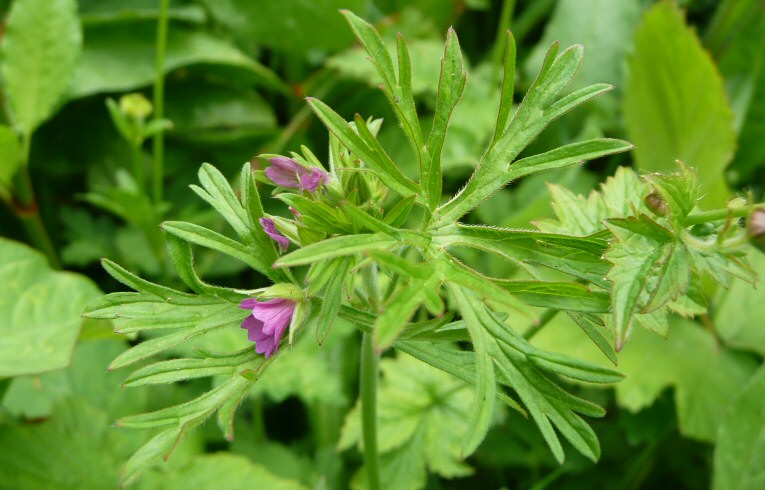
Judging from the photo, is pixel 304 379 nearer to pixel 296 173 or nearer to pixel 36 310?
pixel 36 310

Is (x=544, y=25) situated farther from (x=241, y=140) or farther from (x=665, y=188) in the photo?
(x=665, y=188)

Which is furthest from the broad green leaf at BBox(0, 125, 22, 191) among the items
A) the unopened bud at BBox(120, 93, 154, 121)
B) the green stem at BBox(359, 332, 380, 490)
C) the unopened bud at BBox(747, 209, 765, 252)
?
the unopened bud at BBox(747, 209, 765, 252)

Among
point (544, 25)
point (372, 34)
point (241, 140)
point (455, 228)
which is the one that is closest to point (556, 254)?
point (455, 228)

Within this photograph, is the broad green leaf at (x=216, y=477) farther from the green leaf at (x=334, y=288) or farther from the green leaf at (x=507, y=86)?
the green leaf at (x=507, y=86)

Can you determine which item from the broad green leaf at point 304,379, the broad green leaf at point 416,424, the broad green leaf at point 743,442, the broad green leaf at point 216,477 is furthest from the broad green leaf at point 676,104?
the broad green leaf at point 216,477

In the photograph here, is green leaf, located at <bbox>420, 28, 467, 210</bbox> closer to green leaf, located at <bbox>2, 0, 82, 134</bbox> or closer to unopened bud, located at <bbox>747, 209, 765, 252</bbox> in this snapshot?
unopened bud, located at <bbox>747, 209, 765, 252</bbox>

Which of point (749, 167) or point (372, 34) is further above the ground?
point (372, 34)

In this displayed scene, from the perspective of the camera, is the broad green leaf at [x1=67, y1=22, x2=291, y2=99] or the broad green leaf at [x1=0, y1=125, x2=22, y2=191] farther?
the broad green leaf at [x1=67, y1=22, x2=291, y2=99]
